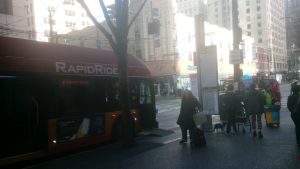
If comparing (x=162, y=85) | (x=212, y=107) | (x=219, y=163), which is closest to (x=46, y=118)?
(x=219, y=163)

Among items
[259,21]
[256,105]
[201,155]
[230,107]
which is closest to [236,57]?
[230,107]

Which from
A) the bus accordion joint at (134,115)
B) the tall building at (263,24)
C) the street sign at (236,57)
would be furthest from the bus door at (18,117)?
the tall building at (263,24)

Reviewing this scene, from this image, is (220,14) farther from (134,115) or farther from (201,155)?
(201,155)

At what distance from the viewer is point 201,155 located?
29.8 feet

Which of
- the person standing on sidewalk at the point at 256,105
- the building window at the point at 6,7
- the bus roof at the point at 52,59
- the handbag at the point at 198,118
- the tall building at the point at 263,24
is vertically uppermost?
the tall building at the point at 263,24

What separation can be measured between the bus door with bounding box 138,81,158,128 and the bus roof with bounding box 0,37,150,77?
68.2 inches

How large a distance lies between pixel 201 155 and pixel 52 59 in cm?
485

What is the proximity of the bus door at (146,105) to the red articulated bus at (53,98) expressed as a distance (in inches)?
60.0

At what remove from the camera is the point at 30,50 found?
31.9 feet

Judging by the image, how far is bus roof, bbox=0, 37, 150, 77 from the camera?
358 inches

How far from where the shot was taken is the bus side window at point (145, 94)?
13.7 metres

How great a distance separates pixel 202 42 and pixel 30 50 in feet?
22.3

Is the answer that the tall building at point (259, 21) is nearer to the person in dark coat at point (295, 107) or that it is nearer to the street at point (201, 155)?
the street at point (201, 155)

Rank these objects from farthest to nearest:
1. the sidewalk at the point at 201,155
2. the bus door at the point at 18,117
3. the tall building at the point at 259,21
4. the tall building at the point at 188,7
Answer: the tall building at the point at 259,21 → the tall building at the point at 188,7 → the bus door at the point at 18,117 → the sidewalk at the point at 201,155
